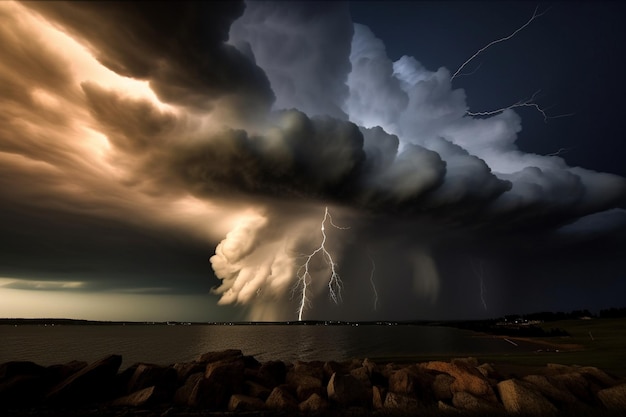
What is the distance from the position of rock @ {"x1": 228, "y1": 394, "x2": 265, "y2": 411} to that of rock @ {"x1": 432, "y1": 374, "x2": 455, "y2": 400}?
360 inches

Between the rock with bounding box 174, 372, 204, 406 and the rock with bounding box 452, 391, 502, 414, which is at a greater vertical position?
the rock with bounding box 174, 372, 204, 406

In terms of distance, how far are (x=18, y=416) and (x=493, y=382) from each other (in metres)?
24.0

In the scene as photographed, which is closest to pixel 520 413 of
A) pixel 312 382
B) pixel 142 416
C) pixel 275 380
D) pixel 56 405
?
pixel 312 382

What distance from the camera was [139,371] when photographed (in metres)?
21.5

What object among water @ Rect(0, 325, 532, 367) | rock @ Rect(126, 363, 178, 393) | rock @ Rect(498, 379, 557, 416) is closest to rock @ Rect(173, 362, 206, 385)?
rock @ Rect(126, 363, 178, 393)

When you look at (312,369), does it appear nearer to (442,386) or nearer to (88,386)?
(442,386)

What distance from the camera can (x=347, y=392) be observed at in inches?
740

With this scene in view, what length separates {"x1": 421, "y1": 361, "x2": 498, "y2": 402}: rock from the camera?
59.2 ft

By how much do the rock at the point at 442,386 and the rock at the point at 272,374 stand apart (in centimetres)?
923

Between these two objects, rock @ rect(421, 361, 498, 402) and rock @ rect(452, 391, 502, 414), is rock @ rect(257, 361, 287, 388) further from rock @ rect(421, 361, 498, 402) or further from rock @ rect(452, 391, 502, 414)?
rock @ rect(452, 391, 502, 414)

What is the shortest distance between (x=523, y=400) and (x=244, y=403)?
1311 cm

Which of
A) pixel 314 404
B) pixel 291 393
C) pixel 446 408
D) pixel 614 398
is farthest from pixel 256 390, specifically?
pixel 614 398

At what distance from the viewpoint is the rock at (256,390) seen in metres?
19.2

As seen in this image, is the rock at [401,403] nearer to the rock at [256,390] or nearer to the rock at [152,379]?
the rock at [256,390]
